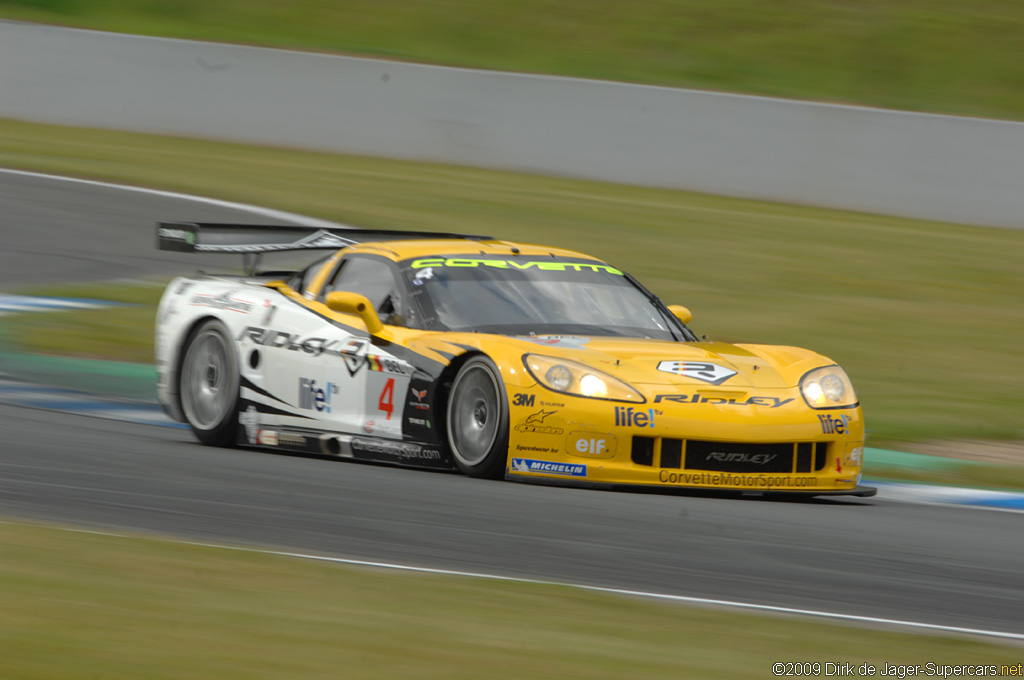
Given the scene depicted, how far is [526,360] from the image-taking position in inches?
267

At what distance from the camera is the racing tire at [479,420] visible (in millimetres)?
6746

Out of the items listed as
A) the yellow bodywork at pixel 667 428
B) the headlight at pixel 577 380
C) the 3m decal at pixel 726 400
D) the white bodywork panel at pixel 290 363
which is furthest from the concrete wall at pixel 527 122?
the headlight at pixel 577 380

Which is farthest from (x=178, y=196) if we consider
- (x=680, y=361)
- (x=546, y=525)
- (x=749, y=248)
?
(x=546, y=525)

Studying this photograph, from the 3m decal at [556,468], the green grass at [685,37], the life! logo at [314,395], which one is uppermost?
the green grass at [685,37]

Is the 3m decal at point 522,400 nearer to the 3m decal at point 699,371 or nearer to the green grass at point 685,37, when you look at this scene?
the 3m decal at point 699,371

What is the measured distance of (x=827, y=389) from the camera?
7164 millimetres

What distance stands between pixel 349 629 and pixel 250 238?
5.34 m

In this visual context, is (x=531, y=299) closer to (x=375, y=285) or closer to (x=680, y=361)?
(x=375, y=285)

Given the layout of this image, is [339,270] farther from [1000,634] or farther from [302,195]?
[302,195]

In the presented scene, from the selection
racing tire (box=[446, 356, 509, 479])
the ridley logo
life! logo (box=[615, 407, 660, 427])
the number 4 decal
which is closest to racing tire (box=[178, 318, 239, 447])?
the number 4 decal

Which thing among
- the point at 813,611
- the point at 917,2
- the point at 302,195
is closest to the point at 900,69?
the point at 917,2

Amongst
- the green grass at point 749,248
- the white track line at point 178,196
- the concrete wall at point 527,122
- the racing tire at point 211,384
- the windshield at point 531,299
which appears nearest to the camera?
the windshield at point 531,299

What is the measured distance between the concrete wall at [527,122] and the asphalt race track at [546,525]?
12.3 metres

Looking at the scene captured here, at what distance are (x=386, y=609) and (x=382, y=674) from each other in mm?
663
